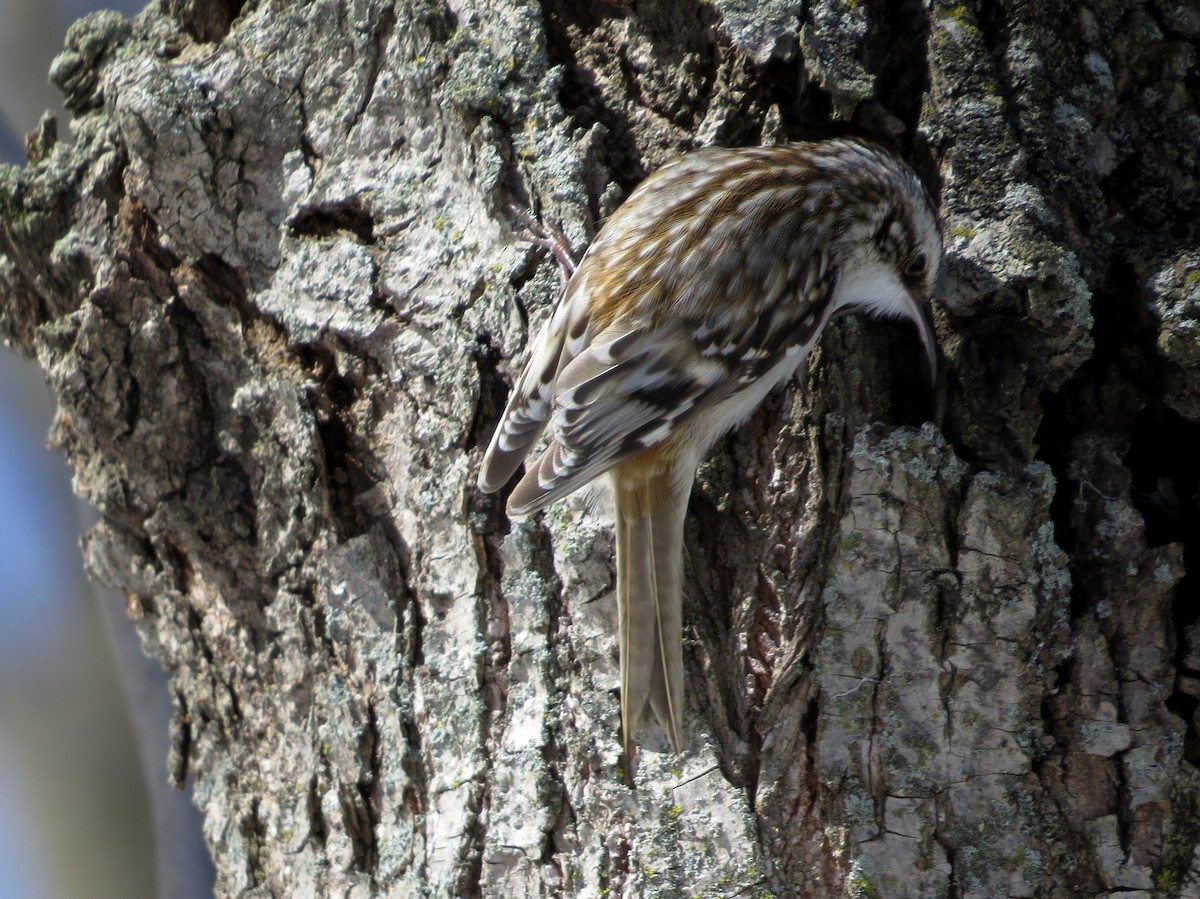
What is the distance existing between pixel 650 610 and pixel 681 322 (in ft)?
1.59

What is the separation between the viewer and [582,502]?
67.2 inches

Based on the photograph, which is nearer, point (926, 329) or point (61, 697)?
point (926, 329)

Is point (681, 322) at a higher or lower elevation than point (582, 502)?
higher

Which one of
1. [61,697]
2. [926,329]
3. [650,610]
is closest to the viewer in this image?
[650,610]

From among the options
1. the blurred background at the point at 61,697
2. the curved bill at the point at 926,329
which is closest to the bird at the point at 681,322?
the curved bill at the point at 926,329

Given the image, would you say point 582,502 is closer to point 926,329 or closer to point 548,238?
point 548,238

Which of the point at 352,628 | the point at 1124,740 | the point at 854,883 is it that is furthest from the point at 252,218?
the point at 1124,740

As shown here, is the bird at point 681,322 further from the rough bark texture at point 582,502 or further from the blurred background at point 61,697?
the blurred background at point 61,697

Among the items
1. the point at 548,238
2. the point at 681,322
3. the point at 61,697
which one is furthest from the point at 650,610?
the point at 61,697

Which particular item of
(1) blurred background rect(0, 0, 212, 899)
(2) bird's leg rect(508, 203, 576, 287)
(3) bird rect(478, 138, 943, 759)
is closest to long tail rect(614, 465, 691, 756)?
(3) bird rect(478, 138, 943, 759)

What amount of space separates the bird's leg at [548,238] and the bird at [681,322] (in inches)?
1.3

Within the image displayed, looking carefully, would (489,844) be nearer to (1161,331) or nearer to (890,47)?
(1161,331)

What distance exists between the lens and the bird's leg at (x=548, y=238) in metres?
1.70

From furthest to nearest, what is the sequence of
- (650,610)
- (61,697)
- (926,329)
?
(61,697) → (926,329) → (650,610)
